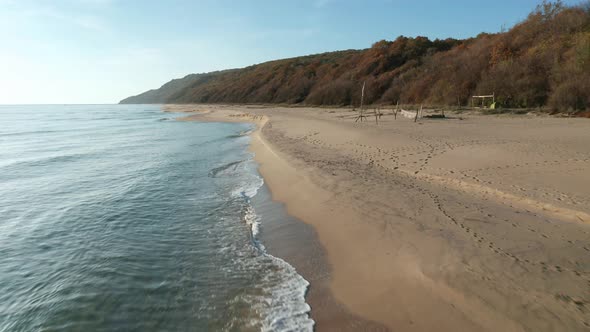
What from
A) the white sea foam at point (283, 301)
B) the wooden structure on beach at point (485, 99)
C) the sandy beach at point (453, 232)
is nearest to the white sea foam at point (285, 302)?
the white sea foam at point (283, 301)

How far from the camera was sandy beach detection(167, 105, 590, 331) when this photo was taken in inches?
134

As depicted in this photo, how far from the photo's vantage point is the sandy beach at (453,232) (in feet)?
11.2

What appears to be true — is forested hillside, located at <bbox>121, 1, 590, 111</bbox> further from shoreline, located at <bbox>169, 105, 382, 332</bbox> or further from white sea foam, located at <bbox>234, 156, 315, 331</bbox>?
white sea foam, located at <bbox>234, 156, 315, 331</bbox>

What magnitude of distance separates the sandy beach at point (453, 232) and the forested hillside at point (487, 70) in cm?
1271

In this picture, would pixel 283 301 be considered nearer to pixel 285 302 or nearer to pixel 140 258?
pixel 285 302

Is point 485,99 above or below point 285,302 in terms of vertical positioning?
above

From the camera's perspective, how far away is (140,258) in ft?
17.5

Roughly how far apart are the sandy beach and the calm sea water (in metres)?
0.77

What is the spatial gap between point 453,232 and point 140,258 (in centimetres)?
490

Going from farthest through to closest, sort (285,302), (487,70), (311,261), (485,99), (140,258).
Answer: (487,70) → (485,99) → (140,258) → (311,261) → (285,302)

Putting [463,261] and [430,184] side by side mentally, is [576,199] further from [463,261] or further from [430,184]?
[463,261]

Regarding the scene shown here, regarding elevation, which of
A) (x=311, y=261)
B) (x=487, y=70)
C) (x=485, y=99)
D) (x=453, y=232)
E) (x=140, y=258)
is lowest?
(x=140, y=258)

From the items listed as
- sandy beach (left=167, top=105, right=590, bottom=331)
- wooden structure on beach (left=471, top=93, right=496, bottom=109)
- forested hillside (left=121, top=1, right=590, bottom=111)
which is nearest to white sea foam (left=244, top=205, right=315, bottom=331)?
sandy beach (left=167, top=105, right=590, bottom=331)

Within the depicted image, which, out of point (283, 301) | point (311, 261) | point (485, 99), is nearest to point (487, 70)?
point (485, 99)
